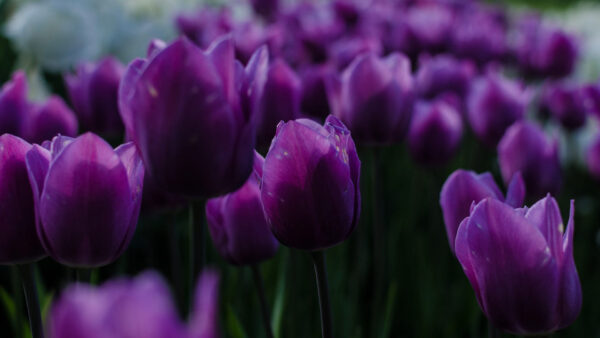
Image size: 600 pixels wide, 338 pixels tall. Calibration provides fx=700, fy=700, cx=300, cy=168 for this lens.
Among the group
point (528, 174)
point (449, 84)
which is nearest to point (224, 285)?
point (528, 174)

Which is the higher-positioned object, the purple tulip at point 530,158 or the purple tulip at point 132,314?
the purple tulip at point 132,314

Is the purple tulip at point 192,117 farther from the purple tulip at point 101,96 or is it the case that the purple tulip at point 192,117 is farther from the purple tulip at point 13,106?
the purple tulip at point 101,96

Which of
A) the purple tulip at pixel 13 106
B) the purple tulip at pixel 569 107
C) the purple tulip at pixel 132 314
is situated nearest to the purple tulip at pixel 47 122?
the purple tulip at pixel 13 106

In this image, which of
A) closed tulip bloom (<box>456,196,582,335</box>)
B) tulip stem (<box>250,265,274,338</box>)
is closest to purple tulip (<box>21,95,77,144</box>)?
tulip stem (<box>250,265,274,338</box>)

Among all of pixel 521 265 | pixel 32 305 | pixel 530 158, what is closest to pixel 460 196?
pixel 521 265

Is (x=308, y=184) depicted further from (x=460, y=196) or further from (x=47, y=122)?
(x=47, y=122)
